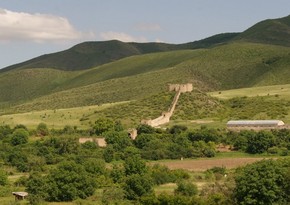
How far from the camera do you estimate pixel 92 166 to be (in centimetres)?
5647

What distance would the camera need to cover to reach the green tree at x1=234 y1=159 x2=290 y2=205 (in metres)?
42.0

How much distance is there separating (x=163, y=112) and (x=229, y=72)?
6181cm

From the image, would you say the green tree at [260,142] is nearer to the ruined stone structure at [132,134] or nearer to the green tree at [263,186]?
the ruined stone structure at [132,134]

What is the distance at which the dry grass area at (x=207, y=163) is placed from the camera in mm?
61906

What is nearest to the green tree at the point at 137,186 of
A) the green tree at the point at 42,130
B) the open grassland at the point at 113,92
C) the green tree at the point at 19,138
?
the green tree at the point at 19,138

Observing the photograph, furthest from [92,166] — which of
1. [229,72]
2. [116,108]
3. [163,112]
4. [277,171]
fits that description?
[229,72]

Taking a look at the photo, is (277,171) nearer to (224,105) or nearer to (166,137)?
(166,137)

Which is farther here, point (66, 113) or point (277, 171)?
point (66, 113)

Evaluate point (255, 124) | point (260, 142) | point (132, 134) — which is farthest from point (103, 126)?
point (260, 142)

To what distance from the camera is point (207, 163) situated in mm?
64250

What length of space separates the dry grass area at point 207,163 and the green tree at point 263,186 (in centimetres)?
1689

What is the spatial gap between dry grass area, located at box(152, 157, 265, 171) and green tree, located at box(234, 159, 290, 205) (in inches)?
665

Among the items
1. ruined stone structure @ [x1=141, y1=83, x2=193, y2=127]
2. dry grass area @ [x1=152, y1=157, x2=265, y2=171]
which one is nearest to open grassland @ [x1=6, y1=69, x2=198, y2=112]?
ruined stone structure @ [x1=141, y1=83, x2=193, y2=127]

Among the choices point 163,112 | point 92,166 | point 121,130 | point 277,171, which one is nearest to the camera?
point 277,171
